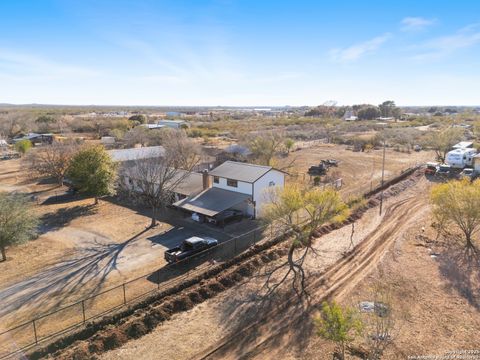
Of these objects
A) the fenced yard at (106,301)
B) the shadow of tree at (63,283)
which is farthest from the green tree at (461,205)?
the shadow of tree at (63,283)

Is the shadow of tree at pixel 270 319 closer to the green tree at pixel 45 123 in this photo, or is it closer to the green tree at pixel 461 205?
the green tree at pixel 461 205

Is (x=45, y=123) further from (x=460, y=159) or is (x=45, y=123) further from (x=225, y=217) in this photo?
(x=460, y=159)

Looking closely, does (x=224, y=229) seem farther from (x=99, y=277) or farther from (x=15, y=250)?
(x=15, y=250)

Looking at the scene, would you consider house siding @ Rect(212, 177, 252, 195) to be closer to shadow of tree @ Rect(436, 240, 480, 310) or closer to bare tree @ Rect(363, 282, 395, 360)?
shadow of tree @ Rect(436, 240, 480, 310)

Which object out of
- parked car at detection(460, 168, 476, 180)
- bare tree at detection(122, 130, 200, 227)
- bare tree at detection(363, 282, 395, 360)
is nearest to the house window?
bare tree at detection(122, 130, 200, 227)

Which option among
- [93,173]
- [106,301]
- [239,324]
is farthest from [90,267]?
[93,173]

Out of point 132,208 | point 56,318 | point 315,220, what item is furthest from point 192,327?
point 132,208

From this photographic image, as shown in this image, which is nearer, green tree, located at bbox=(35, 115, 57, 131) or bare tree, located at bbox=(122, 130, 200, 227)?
bare tree, located at bbox=(122, 130, 200, 227)
